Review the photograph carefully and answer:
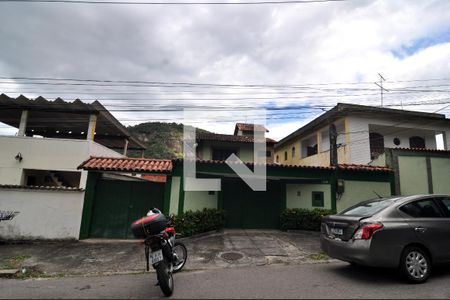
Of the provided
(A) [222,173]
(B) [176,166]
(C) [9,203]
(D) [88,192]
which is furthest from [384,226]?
(C) [9,203]

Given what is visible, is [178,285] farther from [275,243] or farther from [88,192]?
[88,192]

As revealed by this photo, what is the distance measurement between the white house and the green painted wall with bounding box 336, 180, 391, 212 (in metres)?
9.92

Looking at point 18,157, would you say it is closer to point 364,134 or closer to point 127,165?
point 127,165

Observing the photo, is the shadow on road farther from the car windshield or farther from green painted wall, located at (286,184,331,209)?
green painted wall, located at (286,184,331,209)

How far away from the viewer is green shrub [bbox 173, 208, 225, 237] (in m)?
9.29

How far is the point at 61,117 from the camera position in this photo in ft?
47.9

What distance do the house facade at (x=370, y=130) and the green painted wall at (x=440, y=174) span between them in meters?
3.34

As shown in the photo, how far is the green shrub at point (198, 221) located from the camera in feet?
30.5

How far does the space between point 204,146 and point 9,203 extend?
1101 centimetres

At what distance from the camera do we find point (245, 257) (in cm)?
689

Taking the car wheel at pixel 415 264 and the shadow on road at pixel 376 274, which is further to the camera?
the shadow on road at pixel 376 274

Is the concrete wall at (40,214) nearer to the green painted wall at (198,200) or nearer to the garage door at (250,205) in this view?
the green painted wall at (198,200)

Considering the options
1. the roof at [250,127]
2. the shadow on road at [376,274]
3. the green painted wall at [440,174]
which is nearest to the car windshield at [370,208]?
the shadow on road at [376,274]

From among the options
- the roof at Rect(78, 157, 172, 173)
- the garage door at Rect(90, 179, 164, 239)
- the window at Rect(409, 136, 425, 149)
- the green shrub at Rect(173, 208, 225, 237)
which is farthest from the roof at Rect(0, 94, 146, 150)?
the window at Rect(409, 136, 425, 149)
